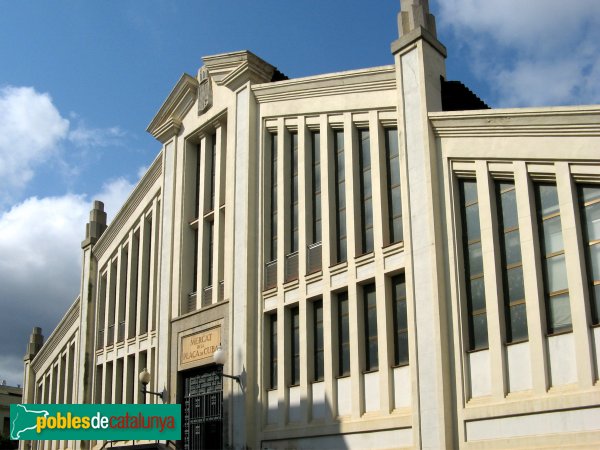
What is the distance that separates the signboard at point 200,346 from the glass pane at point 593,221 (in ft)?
38.8

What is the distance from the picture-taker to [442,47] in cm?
1880

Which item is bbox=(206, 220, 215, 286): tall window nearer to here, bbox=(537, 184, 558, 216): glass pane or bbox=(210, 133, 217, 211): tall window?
bbox=(210, 133, 217, 211): tall window

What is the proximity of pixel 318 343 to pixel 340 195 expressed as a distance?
4068mm

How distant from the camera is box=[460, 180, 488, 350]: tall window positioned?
15.9m

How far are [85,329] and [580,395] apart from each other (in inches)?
917

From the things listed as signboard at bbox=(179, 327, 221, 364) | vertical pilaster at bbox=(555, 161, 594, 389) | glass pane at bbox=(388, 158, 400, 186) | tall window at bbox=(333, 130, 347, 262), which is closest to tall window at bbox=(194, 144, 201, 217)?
signboard at bbox=(179, 327, 221, 364)

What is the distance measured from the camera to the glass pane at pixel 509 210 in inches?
626

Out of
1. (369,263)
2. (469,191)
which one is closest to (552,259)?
(469,191)

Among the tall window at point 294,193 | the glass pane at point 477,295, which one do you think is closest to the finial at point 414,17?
the tall window at point 294,193

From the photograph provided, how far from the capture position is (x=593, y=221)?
48.0 feet

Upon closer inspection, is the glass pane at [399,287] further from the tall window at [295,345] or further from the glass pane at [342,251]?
the tall window at [295,345]

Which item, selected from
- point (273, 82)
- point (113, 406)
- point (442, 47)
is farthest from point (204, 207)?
point (442, 47)

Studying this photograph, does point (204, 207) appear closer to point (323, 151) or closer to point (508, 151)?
point (323, 151)

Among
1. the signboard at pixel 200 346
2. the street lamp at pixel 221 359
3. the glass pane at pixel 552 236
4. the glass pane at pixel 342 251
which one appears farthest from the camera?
the signboard at pixel 200 346
